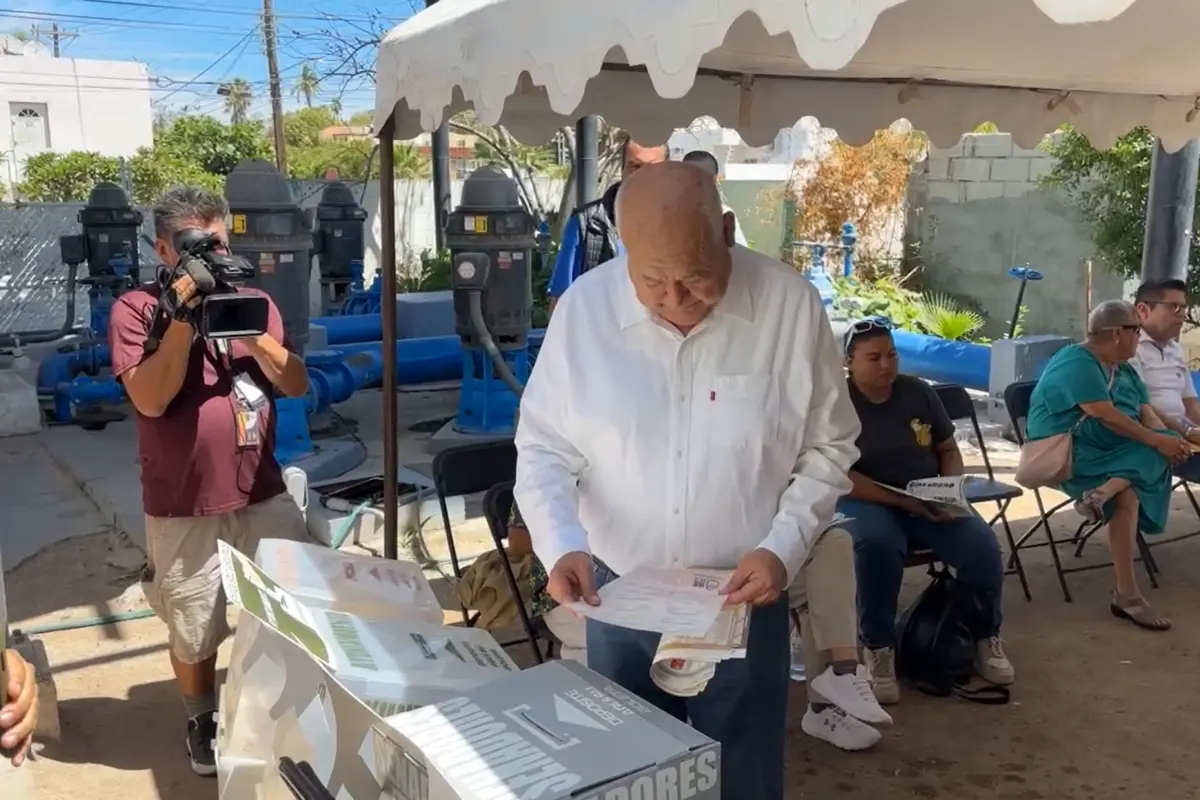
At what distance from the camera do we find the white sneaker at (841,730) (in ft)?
10.4

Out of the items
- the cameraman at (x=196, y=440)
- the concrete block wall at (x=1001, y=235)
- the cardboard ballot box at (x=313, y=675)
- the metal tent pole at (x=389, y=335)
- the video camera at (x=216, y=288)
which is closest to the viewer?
the cardboard ballot box at (x=313, y=675)

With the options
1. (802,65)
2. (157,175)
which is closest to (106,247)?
(802,65)

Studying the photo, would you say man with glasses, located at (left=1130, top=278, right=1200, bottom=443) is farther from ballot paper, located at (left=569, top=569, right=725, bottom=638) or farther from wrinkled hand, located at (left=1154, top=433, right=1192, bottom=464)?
ballot paper, located at (left=569, top=569, right=725, bottom=638)

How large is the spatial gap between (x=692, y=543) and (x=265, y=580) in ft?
2.65

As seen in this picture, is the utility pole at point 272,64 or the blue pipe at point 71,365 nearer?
the blue pipe at point 71,365

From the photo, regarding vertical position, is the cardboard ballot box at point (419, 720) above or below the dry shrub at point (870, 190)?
below

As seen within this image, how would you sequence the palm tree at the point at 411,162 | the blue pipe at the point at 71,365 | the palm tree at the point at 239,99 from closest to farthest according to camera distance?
1. the blue pipe at the point at 71,365
2. the palm tree at the point at 411,162
3. the palm tree at the point at 239,99

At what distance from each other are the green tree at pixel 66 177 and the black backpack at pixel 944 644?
2415 centimetres

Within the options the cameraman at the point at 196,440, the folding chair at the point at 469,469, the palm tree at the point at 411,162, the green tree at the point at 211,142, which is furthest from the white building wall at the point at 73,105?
the cameraman at the point at 196,440

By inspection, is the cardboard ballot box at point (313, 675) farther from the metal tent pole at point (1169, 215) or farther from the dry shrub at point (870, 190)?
the dry shrub at point (870, 190)

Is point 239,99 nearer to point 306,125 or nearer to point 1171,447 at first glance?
point 306,125

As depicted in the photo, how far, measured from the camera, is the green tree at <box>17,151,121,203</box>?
2405 centimetres

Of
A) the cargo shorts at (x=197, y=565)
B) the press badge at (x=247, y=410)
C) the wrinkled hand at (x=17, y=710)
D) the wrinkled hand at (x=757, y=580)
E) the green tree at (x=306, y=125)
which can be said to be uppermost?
the green tree at (x=306, y=125)

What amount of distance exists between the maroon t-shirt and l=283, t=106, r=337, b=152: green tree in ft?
129
